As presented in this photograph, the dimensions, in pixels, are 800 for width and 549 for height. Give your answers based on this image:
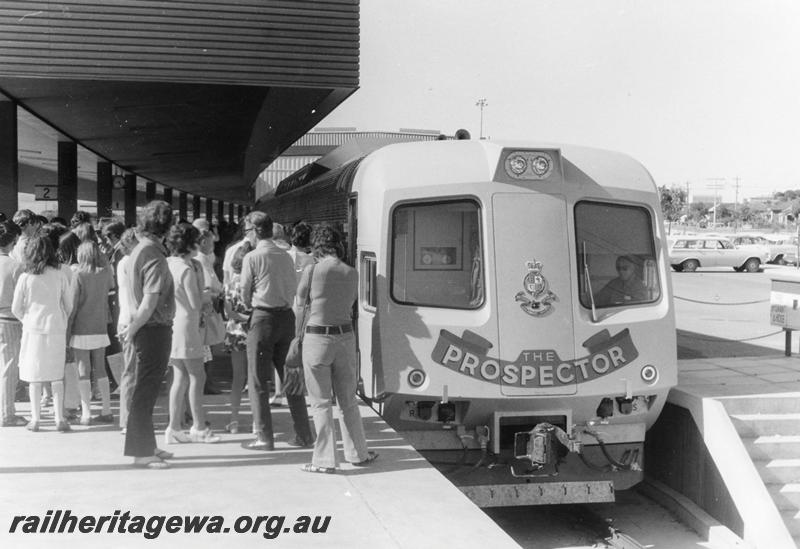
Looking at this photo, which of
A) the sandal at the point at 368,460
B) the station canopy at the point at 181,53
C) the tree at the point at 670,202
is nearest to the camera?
the sandal at the point at 368,460

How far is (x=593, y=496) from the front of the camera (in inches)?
281

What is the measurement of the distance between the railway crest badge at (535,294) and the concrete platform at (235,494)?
4.76ft

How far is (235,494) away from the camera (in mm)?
5504

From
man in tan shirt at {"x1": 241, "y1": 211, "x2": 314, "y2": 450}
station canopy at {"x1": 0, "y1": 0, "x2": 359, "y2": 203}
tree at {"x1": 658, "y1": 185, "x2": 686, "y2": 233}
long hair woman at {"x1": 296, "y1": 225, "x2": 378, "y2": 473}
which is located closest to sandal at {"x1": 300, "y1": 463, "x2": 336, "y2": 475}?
long hair woman at {"x1": 296, "y1": 225, "x2": 378, "y2": 473}

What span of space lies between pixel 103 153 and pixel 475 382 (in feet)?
56.9

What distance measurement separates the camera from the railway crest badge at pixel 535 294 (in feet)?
22.6

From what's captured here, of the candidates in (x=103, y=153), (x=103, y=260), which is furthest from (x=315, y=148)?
(x=103, y=260)

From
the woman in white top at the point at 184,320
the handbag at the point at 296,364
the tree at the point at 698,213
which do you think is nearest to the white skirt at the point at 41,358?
the woman in white top at the point at 184,320

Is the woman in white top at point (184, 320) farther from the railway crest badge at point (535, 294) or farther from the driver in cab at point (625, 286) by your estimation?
the driver in cab at point (625, 286)

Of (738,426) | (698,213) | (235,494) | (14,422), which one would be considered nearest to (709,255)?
(738,426)

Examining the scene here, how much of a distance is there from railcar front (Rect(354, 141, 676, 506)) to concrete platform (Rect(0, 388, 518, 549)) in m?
0.68

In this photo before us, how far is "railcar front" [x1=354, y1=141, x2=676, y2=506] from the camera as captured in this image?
6844 mm

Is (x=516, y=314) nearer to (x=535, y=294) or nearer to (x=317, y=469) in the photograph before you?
(x=535, y=294)

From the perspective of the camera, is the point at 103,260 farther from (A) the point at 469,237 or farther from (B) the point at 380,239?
(A) the point at 469,237
